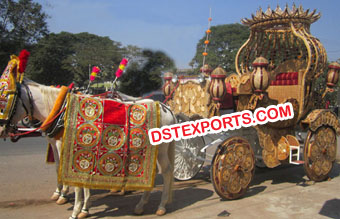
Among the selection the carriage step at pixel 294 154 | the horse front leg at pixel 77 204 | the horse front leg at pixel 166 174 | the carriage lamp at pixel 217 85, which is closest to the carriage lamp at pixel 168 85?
the carriage lamp at pixel 217 85

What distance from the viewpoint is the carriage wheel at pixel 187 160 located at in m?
5.95

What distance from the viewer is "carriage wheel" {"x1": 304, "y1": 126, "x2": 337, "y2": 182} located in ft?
18.2

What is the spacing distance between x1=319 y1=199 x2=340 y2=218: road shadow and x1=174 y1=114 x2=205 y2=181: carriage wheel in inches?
91.1

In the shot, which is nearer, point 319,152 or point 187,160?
point 319,152

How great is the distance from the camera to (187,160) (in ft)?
19.6

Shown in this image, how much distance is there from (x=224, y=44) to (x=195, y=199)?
32037mm

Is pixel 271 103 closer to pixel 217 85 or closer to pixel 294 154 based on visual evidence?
pixel 294 154

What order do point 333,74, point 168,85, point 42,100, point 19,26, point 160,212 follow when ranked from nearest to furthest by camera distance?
1. point 42,100
2. point 160,212
3. point 333,74
4. point 168,85
5. point 19,26

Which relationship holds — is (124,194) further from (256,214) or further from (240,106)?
(240,106)

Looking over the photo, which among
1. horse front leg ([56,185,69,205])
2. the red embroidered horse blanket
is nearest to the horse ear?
the red embroidered horse blanket

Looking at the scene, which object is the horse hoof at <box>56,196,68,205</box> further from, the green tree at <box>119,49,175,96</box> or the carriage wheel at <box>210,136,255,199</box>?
the green tree at <box>119,49,175,96</box>

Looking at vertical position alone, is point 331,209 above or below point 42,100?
below

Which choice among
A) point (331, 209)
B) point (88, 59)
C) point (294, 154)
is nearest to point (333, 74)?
point (294, 154)

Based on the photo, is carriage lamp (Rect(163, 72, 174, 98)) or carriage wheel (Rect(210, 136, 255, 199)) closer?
carriage wheel (Rect(210, 136, 255, 199))
